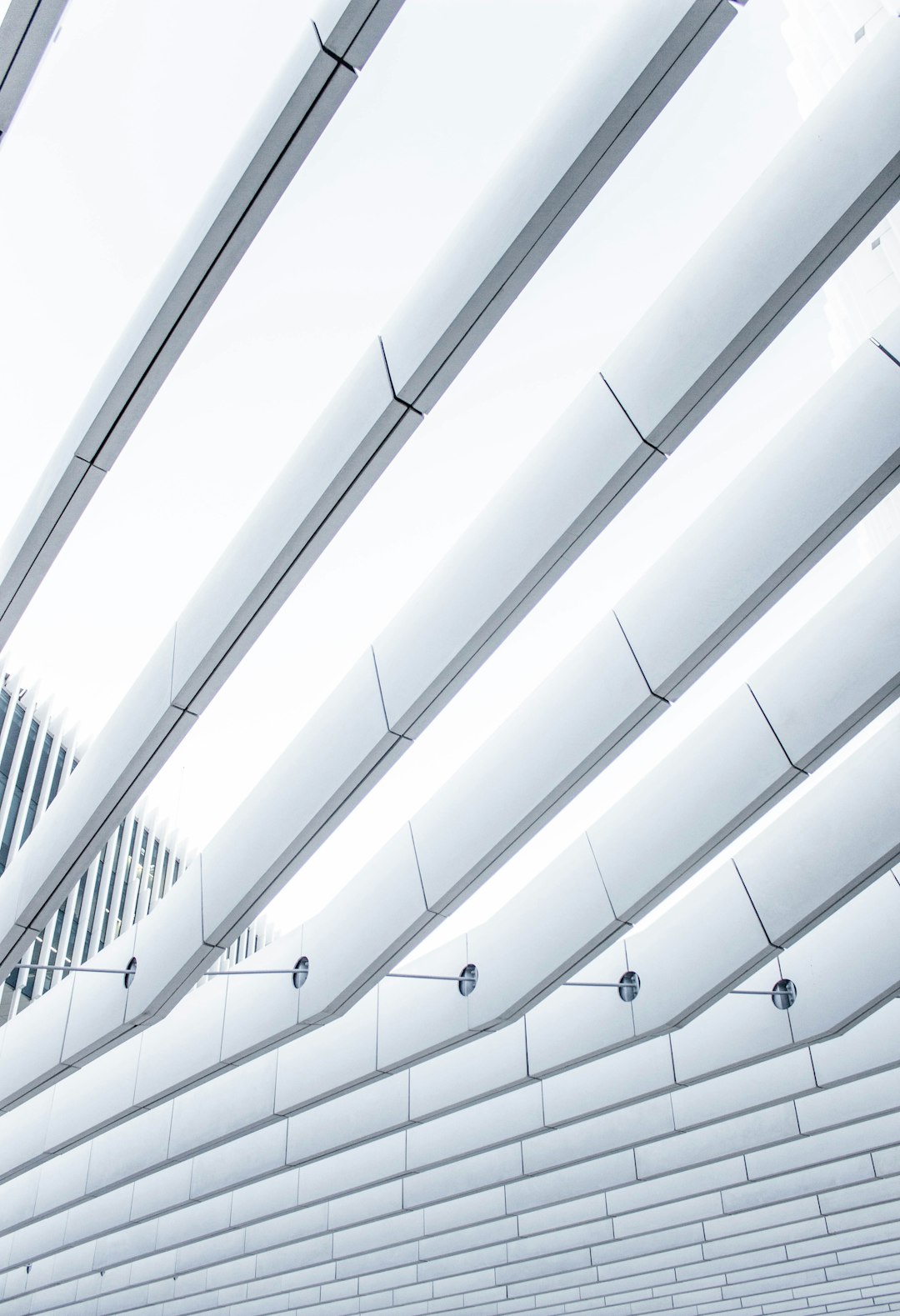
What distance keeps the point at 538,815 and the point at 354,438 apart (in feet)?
9.97

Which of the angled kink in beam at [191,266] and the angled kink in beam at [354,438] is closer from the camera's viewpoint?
the angled kink in beam at [191,266]

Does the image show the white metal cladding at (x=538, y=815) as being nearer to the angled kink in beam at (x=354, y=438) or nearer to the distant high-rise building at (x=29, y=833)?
the angled kink in beam at (x=354, y=438)

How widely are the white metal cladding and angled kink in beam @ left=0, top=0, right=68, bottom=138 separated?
1.0 inches

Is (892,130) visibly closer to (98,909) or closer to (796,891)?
(796,891)

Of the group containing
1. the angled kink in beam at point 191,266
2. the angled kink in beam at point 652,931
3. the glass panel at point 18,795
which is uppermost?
the glass panel at point 18,795

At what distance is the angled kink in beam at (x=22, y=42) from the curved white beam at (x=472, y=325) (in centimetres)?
201

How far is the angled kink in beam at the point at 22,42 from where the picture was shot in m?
4.13

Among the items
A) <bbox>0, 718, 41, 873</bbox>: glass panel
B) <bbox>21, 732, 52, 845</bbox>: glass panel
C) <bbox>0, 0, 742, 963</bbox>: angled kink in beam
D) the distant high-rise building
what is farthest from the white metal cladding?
<bbox>21, 732, 52, 845</bbox>: glass panel

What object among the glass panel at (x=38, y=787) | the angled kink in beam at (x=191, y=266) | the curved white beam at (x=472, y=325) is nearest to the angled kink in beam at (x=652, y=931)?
the curved white beam at (x=472, y=325)

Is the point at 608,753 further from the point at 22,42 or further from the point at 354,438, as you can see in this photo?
the point at 22,42

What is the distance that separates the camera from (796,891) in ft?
28.5

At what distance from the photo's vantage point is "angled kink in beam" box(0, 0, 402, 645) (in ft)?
14.6

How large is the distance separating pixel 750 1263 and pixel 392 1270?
6.35 metres

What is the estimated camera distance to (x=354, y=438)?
6004mm
